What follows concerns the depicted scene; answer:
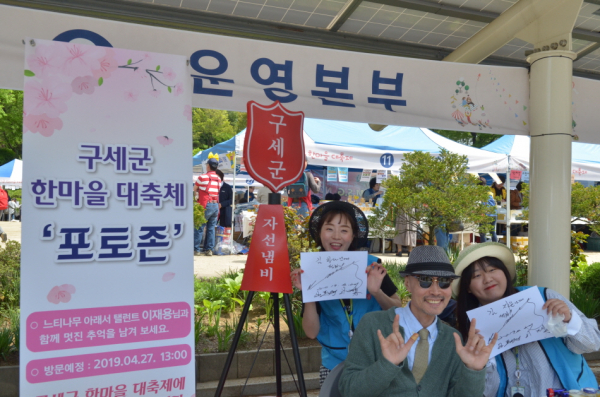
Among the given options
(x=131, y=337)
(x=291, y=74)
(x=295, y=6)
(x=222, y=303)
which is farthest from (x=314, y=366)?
(x=295, y=6)

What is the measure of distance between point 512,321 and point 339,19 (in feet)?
10.3

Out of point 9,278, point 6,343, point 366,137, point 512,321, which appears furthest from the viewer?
point 366,137

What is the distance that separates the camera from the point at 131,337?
2.44 metres

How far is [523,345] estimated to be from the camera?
2.43m

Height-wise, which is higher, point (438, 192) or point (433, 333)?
point (438, 192)

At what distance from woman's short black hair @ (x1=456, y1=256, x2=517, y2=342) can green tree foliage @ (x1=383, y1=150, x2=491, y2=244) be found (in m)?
3.12

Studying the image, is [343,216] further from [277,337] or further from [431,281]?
[277,337]

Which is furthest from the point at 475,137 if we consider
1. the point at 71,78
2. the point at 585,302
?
the point at 71,78

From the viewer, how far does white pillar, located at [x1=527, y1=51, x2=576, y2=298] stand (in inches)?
159

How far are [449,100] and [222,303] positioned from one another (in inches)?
117

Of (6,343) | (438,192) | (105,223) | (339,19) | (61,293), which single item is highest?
(339,19)

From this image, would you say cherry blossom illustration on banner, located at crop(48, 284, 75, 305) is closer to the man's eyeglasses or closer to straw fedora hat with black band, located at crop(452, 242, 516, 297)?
the man's eyeglasses

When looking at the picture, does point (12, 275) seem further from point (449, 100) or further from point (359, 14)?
point (449, 100)

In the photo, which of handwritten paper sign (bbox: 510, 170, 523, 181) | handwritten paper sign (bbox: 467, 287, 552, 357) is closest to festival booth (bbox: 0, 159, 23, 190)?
handwritten paper sign (bbox: 510, 170, 523, 181)
